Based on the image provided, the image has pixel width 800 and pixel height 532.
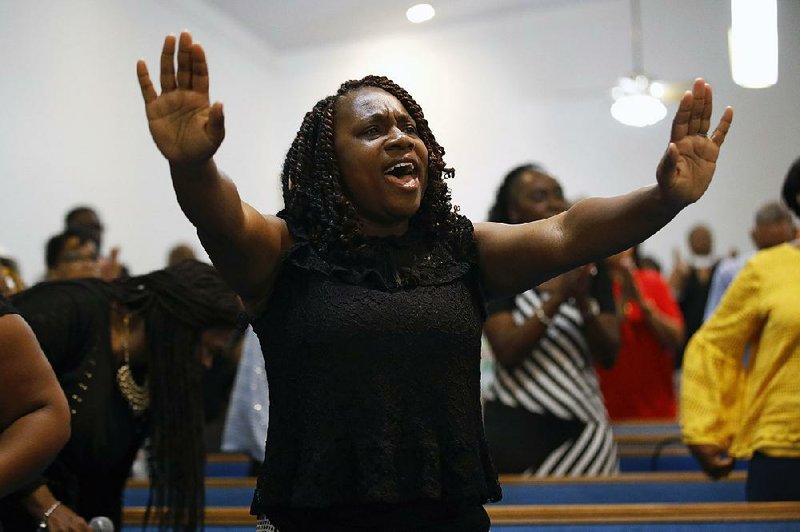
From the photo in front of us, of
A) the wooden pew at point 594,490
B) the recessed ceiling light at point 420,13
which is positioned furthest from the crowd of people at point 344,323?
the recessed ceiling light at point 420,13

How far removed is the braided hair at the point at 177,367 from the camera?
8.84 feet

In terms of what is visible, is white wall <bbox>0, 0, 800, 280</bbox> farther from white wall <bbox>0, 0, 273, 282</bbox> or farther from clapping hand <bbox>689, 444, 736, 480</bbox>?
clapping hand <bbox>689, 444, 736, 480</bbox>

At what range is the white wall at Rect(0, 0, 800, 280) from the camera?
6.54 m

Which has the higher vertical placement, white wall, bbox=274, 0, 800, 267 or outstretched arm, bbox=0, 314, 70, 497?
white wall, bbox=274, 0, 800, 267

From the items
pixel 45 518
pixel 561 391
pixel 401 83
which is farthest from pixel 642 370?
pixel 401 83

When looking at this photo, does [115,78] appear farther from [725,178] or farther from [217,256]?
[217,256]

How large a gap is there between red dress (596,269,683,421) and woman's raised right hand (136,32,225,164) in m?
3.75

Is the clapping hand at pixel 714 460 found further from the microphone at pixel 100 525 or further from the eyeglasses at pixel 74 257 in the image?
the eyeglasses at pixel 74 257

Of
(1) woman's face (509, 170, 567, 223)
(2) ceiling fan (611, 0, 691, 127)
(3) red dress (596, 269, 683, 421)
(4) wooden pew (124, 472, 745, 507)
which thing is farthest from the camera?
(2) ceiling fan (611, 0, 691, 127)

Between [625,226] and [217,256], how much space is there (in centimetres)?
66

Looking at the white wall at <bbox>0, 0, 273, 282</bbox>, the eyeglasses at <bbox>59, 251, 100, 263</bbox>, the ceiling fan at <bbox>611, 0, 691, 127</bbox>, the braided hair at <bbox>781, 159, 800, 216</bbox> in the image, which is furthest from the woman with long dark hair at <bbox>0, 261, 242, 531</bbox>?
the ceiling fan at <bbox>611, 0, 691, 127</bbox>

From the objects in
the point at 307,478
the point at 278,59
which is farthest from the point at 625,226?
the point at 278,59

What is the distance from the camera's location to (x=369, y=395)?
1.57 metres

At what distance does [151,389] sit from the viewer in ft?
8.82
